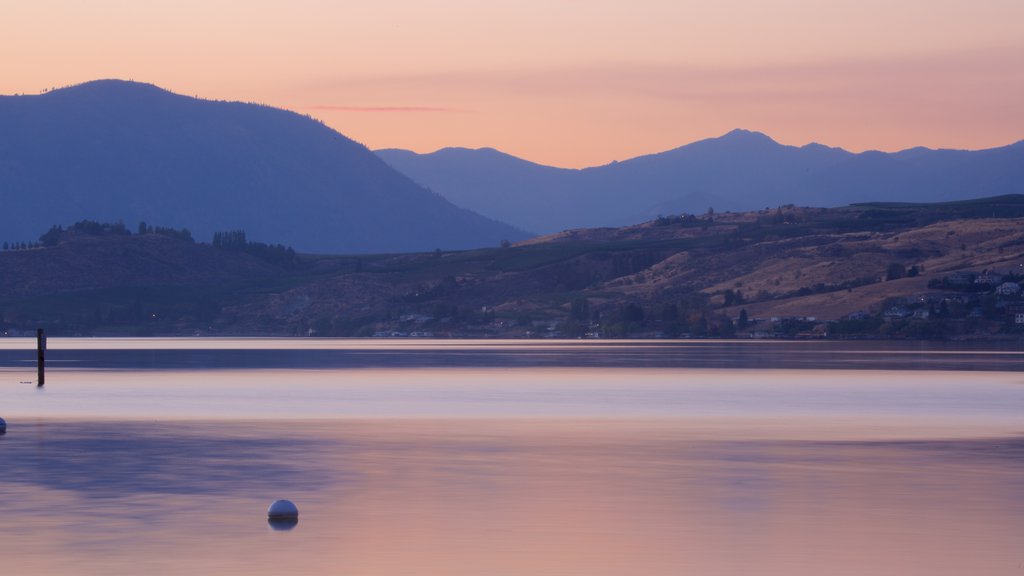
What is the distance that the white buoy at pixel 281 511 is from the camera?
125ft

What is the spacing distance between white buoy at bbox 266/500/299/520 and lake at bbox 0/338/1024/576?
1.73 ft

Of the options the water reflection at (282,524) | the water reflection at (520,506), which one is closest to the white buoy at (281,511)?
the water reflection at (282,524)

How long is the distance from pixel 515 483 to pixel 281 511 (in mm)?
9907

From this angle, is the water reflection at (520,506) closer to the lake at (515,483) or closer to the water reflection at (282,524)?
the lake at (515,483)

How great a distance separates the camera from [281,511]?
38156 mm

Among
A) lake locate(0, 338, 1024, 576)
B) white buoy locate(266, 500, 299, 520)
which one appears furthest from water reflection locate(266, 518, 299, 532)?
lake locate(0, 338, 1024, 576)

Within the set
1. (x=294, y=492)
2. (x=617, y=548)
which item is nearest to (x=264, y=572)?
(x=617, y=548)

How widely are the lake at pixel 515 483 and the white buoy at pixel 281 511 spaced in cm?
53

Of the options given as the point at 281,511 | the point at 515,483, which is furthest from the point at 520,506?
the point at 281,511

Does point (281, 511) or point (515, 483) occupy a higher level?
point (281, 511)

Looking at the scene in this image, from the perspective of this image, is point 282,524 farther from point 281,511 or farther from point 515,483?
point 515,483

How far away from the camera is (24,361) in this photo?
165 metres

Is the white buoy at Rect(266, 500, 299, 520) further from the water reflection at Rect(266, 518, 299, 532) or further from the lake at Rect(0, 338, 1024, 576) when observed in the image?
the lake at Rect(0, 338, 1024, 576)

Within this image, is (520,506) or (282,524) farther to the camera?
(520,506)
